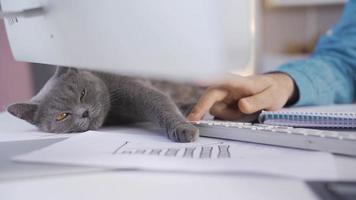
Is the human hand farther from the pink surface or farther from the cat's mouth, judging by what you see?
the pink surface

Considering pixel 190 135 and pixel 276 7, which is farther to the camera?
pixel 276 7

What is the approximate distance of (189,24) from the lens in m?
0.35

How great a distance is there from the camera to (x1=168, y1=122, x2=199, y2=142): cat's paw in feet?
1.89

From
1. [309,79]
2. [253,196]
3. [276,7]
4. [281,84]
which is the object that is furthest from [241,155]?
[276,7]

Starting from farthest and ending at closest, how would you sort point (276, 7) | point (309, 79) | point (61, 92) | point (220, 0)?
point (276, 7) → point (309, 79) → point (61, 92) → point (220, 0)

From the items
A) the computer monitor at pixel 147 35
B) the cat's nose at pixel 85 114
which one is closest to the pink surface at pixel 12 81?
the cat's nose at pixel 85 114

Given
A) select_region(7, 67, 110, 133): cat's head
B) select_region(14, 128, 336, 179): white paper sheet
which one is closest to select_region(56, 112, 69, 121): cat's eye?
select_region(7, 67, 110, 133): cat's head

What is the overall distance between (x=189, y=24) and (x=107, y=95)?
1.76 ft

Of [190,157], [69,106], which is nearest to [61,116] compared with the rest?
[69,106]

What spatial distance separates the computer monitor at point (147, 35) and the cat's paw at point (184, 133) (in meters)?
0.17

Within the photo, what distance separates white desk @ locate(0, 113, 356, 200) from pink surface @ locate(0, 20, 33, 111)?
1.45 ft

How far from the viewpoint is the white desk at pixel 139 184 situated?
0.35 m

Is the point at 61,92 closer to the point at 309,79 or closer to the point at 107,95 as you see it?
the point at 107,95

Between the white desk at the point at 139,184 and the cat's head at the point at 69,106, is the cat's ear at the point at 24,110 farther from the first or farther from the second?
the white desk at the point at 139,184
